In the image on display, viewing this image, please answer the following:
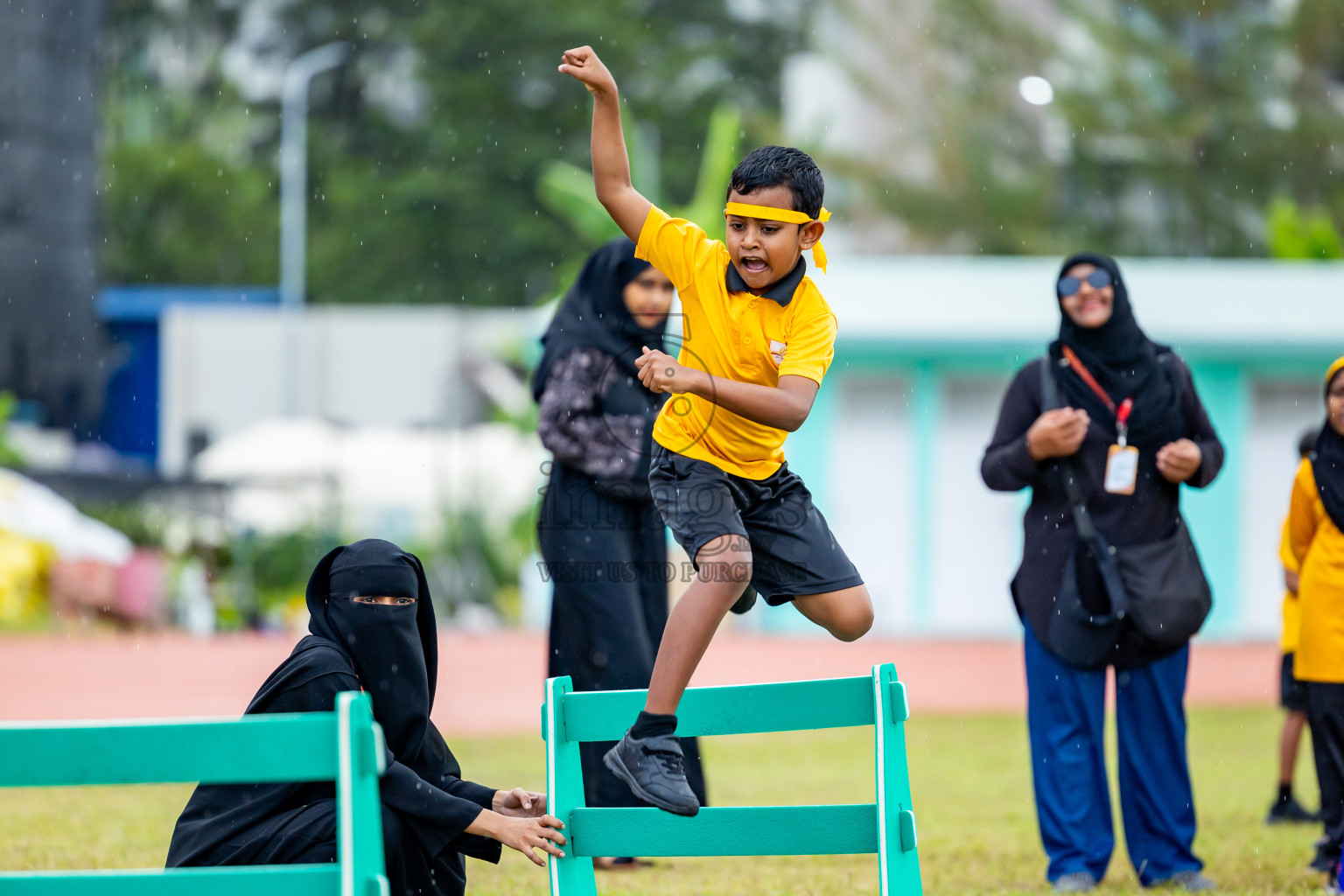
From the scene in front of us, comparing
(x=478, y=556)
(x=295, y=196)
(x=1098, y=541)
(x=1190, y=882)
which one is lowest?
(x=1190, y=882)

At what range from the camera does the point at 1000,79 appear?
30078 millimetres

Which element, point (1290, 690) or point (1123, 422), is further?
point (1290, 690)

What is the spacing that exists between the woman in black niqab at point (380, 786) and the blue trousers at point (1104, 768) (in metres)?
2.14

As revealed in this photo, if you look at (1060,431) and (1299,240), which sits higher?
(1299,240)

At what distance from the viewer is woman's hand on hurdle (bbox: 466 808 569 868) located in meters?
3.82

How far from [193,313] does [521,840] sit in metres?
28.2

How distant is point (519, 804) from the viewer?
4.05m

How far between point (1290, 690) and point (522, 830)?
4.49m

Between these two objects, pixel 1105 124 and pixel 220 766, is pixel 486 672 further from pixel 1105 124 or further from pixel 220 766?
pixel 1105 124

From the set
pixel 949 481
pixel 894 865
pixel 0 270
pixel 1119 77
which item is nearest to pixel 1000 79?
pixel 1119 77

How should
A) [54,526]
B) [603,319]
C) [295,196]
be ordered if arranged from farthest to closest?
[295,196]
[54,526]
[603,319]

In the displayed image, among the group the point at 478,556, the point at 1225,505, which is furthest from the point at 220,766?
the point at 478,556

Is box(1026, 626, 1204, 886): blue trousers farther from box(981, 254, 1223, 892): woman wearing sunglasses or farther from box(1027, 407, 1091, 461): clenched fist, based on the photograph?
box(1027, 407, 1091, 461): clenched fist

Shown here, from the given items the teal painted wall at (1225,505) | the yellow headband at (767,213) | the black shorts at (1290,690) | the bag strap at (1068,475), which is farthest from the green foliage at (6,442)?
the yellow headband at (767,213)
